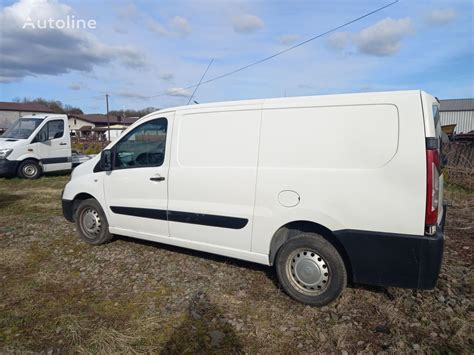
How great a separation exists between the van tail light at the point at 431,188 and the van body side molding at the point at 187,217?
1.68 meters

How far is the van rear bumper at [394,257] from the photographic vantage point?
2.71 metres

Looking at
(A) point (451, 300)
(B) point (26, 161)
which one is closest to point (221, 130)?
(A) point (451, 300)

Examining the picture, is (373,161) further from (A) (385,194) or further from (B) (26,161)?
(B) (26,161)

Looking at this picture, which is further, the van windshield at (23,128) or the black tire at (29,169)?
the van windshield at (23,128)

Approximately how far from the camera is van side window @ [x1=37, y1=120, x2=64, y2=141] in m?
10.9

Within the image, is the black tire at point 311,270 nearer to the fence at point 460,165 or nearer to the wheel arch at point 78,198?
the wheel arch at point 78,198

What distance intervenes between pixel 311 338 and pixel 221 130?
7.32 feet

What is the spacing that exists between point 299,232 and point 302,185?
54 centimetres

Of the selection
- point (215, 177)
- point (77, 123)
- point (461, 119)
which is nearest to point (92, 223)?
point (215, 177)

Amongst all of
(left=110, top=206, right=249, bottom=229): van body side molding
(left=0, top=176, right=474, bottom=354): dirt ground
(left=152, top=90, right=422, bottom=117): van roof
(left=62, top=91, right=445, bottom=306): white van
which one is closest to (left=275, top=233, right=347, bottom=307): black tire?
(left=62, top=91, right=445, bottom=306): white van

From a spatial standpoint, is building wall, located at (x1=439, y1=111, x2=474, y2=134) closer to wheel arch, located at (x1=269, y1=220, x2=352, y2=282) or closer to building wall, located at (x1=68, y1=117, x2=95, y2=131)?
wheel arch, located at (x1=269, y1=220, x2=352, y2=282)

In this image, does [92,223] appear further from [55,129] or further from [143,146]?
[55,129]

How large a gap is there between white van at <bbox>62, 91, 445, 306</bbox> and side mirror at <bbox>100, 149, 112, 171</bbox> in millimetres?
19

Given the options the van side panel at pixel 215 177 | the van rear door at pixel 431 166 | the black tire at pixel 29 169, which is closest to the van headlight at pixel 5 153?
the black tire at pixel 29 169
